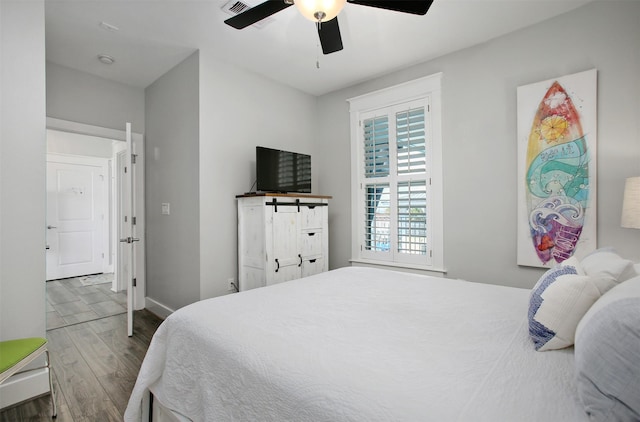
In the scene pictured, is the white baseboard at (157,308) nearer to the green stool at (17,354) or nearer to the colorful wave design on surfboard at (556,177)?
the green stool at (17,354)

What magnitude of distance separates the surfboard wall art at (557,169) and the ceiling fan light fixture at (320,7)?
76.4 inches

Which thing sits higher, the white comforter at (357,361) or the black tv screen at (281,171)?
the black tv screen at (281,171)

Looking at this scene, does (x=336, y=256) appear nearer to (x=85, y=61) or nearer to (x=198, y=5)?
(x=198, y=5)

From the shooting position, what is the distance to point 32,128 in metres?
2.06

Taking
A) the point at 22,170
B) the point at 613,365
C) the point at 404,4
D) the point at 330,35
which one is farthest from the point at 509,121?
the point at 22,170

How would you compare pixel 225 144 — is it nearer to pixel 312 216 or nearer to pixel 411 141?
pixel 312 216

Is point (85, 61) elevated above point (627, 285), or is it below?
above

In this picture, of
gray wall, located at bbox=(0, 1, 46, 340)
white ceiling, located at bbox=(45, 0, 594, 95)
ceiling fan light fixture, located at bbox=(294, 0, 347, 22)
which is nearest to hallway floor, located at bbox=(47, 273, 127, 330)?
gray wall, located at bbox=(0, 1, 46, 340)

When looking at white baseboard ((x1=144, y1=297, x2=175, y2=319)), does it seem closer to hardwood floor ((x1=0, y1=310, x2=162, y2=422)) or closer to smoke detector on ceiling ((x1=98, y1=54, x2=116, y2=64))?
hardwood floor ((x1=0, y1=310, x2=162, y2=422))

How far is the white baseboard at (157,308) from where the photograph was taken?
344 centimetres

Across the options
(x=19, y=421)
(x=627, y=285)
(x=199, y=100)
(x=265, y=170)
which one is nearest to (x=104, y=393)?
(x=19, y=421)

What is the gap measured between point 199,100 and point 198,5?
86cm

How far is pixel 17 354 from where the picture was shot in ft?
5.53

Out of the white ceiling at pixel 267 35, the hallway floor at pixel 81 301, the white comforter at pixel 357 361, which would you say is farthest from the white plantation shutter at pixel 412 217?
the hallway floor at pixel 81 301
